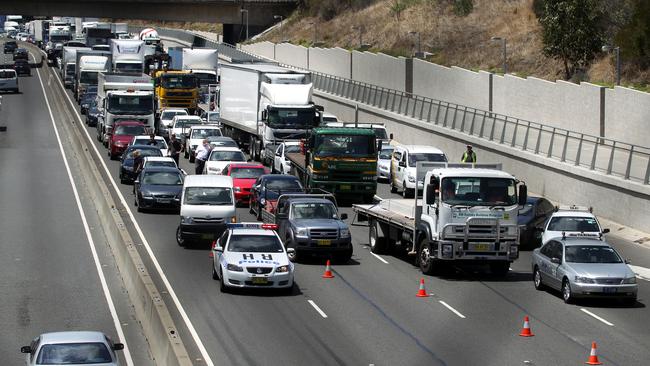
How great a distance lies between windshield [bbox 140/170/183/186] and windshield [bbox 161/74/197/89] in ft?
109

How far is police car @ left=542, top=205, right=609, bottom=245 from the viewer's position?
36.5 meters

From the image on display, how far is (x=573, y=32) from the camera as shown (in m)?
69.5

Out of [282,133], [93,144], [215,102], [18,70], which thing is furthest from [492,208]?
[18,70]

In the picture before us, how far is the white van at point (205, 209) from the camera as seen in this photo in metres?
38.3

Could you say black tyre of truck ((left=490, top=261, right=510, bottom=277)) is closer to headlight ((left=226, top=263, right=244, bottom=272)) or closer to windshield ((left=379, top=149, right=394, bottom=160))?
headlight ((left=226, top=263, right=244, bottom=272))

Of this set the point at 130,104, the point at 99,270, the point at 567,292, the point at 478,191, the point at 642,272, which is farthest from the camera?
the point at 130,104

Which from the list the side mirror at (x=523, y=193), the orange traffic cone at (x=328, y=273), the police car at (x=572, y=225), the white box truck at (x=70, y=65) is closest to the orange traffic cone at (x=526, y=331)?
the side mirror at (x=523, y=193)

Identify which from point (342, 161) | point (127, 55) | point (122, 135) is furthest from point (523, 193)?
point (127, 55)

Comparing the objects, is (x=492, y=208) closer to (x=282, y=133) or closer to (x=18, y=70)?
Result: (x=282, y=133)

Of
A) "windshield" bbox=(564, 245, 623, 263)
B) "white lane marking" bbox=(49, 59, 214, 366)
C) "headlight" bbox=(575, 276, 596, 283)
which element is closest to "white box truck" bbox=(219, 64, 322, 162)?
"white lane marking" bbox=(49, 59, 214, 366)

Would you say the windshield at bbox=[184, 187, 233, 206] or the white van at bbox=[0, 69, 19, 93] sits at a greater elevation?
the windshield at bbox=[184, 187, 233, 206]

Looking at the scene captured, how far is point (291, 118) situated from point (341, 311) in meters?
28.4

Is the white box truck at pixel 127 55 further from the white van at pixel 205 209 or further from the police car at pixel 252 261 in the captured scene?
the police car at pixel 252 261

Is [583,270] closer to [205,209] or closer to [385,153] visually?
[205,209]
